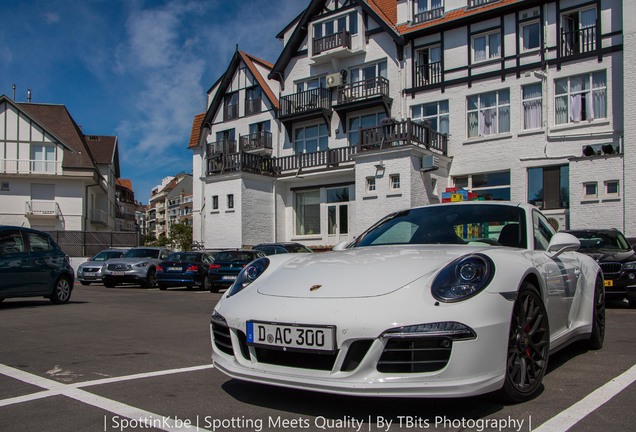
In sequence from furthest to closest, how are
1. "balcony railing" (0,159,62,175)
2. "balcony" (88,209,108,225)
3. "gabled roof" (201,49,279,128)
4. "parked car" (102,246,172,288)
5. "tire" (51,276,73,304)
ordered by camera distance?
"balcony" (88,209,108,225) → "balcony railing" (0,159,62,175) → "gabled roof" (201,49,279,128) → "parked car" (102,246,172,288) → "tire" (51,276,73,304)

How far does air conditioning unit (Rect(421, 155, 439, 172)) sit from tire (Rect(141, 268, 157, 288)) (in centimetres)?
1199

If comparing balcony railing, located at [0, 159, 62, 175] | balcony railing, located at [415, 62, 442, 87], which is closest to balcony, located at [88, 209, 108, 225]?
balcony railing, located at [0, 159, 62, 175]

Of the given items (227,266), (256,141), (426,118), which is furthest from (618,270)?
(256,141)

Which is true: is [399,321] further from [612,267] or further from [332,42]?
[332,42]

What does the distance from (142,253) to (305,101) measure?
13.1 m

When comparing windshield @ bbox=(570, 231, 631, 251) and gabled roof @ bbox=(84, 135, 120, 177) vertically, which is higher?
gabled roof @ bbox=(84, 135, 120, 177)

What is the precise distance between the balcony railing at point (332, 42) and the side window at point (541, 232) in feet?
84.3

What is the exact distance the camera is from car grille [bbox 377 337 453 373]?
3447 millimetres

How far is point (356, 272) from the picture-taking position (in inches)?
162

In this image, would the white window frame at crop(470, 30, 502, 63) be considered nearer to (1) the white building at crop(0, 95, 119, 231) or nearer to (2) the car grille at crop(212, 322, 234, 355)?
(2) the car grille at crop(212, 322, 234, 355)

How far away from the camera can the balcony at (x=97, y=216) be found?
5142 centimetres

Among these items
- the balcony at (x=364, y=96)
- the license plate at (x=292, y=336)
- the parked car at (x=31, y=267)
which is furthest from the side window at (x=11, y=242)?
the balcony at (x=364, y=96)

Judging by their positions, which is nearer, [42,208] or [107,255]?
[107,255]

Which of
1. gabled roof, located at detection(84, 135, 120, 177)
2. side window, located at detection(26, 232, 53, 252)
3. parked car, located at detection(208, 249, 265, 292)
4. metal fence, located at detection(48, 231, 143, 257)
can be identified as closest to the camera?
side window, located at detection(26, 232, 53, 252)
